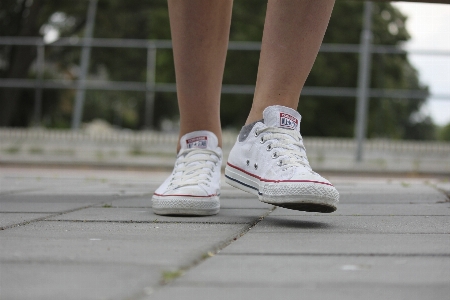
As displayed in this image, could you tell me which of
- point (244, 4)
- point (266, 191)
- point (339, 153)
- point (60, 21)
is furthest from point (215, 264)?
point (244, 4)

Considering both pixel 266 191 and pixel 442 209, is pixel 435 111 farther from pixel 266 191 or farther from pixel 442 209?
pixel 266 191

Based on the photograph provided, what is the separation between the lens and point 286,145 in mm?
1707

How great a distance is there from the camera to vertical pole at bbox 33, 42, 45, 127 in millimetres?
7852

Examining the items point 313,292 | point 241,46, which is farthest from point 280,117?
point 241,46

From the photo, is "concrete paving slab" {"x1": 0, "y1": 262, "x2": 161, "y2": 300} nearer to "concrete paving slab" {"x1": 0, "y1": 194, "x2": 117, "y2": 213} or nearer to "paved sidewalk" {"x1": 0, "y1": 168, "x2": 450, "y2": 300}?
"paved sidewalk" {"x1": 0, "y1": 168, "x2": 450, "y2": 300}

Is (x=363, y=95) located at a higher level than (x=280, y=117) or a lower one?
higher

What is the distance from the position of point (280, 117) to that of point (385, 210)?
1.59 ft

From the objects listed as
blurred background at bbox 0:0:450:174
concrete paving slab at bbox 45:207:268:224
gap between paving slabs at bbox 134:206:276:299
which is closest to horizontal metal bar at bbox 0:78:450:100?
blurred background at bbox 0:0:450:174

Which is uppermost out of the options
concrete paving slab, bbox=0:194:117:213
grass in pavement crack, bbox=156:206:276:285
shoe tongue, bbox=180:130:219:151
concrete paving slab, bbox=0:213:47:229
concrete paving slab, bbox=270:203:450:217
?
shoe tongue, bbox=180:130:219:151

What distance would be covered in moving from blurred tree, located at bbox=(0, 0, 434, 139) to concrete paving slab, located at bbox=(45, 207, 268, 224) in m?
3.94

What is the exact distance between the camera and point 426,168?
6855 mm

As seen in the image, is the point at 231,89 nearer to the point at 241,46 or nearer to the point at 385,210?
the point at 241,46

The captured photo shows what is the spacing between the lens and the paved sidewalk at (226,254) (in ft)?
2.99

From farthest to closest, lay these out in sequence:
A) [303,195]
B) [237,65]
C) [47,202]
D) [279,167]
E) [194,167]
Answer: [237,65]
[47,202]
[194,167]
[279,167]
[303,195]
